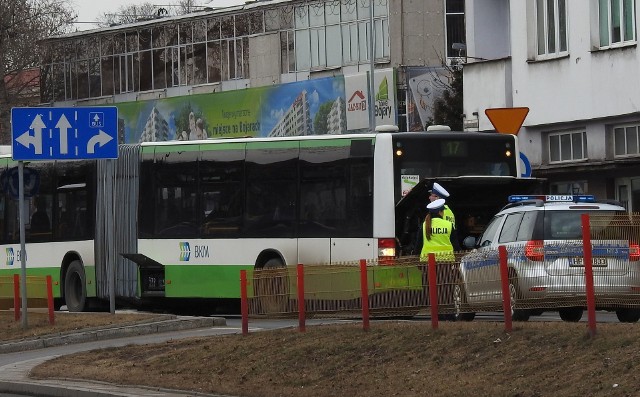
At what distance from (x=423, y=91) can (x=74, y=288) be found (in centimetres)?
3068

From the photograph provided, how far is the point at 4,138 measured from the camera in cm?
7744

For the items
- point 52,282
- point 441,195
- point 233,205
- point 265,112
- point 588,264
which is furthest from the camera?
point 265,112

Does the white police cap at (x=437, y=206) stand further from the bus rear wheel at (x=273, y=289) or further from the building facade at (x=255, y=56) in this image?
the building facade at (x=255, y=56)

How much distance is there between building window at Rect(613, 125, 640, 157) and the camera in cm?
3884

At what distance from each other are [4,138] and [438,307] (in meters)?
61.3

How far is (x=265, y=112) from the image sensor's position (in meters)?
65.6

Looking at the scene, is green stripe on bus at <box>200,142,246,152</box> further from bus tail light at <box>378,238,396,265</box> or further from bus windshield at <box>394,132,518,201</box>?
bus tail light at <box>378,238,396,265</box>

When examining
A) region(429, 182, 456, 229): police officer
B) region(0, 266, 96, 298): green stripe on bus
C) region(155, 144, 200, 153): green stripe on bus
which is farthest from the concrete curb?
region(155, 144, 200, 153): green stripe on bus

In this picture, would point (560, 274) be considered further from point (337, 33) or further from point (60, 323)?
point (337, 33)

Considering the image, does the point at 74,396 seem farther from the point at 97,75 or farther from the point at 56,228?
the point at 97,75

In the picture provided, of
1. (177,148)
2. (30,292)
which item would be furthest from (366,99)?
(30,292)

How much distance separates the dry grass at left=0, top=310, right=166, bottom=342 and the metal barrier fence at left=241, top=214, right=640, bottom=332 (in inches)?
185

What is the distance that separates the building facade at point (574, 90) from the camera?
38.3 meters

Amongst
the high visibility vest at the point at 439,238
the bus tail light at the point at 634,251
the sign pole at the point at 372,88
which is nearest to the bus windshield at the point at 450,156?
the high visibility vest at the point at 439,238
